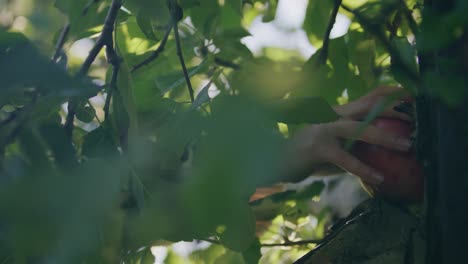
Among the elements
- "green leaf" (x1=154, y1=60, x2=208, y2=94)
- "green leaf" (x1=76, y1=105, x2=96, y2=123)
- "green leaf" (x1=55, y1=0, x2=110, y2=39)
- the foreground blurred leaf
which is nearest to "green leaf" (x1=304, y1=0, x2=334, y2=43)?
"green leaf" (x1=154, y1=60, x2=208, y2=94)

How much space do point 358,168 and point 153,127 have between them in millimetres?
257

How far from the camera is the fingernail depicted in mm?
780

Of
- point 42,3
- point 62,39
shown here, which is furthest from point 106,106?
point 42,3

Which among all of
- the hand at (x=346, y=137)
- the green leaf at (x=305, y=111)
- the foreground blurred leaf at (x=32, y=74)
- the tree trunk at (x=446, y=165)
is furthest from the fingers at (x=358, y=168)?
the foreground blurred leaf at (x=32, y=74)

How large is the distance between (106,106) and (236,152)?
44 centimetres

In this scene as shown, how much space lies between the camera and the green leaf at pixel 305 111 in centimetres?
49

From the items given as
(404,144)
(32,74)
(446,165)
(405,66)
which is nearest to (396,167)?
(404,144)

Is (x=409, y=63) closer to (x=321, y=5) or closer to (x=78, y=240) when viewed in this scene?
(x=78, y=240)

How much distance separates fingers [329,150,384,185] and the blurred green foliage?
3.7 inches

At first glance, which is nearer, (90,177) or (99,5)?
(90,177)

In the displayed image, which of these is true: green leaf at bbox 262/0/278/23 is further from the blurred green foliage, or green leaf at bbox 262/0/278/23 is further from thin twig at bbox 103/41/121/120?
thin twig at bbox 103/41/121/120

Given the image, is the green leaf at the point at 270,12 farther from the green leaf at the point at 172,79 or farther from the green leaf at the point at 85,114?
the green leaf at the point at 85,114

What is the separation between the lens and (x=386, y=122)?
0.80m

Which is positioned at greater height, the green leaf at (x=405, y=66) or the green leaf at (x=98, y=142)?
the green leaf at (x=405, y=66)
